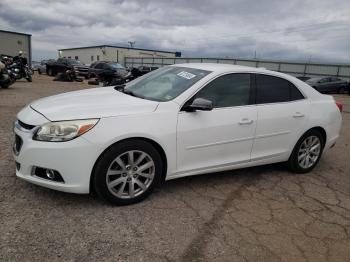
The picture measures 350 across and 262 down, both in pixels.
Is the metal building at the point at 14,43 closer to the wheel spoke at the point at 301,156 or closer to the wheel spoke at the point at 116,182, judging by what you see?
the wheel spoke at the point at 301,156

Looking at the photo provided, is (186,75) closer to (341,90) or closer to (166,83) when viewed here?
(166,83)

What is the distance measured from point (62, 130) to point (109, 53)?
6025 cm

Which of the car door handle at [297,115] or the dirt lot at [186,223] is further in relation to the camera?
the car door handle at [297,115]

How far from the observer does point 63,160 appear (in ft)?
10.4

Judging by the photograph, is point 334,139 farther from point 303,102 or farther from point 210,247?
point 210,247

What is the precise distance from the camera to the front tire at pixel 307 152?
4867 mm

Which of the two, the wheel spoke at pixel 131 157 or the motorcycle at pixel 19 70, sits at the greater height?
the motorcycle at pixel 19 70

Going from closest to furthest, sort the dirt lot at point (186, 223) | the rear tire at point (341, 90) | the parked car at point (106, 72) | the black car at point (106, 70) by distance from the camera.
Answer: the dirt lot at point (186, 223)
the parked car at point (106, 72)
the black car at point (106, 70)
the rear tire at point (341, 90)

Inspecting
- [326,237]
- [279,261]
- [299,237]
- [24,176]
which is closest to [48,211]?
[24,176]

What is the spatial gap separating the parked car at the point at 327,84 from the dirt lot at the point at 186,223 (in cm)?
2239

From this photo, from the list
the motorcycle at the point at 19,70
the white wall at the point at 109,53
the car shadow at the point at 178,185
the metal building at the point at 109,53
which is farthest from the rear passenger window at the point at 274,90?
the metal building at the point at 109,53

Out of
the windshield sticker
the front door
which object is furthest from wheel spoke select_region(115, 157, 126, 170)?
the windshield sticker

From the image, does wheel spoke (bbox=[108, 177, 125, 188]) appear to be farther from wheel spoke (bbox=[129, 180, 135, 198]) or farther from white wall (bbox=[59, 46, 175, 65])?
white wall (bbox=[59, 46, 175, 65])

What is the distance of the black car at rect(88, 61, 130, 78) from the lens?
22.3m
